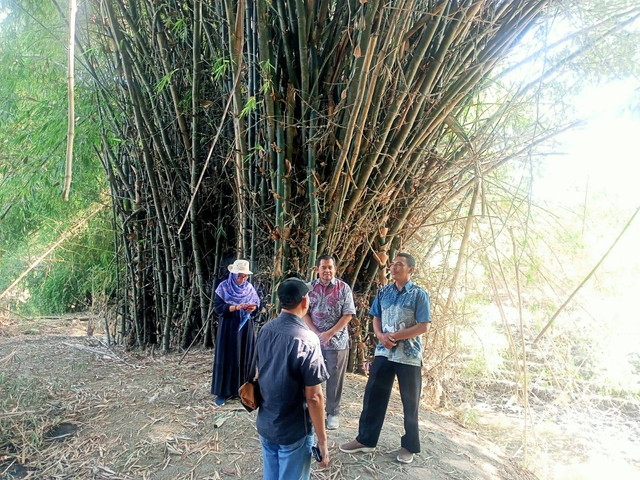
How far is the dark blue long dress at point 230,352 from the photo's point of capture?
282 centimetres

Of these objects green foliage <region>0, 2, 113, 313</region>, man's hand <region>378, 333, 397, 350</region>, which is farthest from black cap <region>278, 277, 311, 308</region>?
green foliage <region>0, 2, 113, 313</region>

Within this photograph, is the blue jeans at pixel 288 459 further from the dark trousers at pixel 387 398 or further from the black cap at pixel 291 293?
the dark trousers at pixel 387 398

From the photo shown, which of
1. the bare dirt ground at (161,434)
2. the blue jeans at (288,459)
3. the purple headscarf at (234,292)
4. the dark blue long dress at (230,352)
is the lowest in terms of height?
the bare dirt ground at (161,434)

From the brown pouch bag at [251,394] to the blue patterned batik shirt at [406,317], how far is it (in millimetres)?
824

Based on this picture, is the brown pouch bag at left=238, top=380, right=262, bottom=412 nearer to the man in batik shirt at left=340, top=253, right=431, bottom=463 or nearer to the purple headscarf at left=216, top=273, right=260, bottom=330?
the man in batik shirt at left=340, top=253, right=431, bottom=463

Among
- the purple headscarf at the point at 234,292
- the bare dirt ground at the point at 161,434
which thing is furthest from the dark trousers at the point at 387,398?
the purple headscarf at the point at 234,292

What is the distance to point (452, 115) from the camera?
124 inches

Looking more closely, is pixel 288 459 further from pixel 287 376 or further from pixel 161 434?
pixel 161 434

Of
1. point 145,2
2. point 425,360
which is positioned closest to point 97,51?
point 145,2

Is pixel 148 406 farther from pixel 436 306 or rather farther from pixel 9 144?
pixel 9 144

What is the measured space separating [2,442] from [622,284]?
4990 mm

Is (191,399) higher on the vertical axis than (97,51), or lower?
lower

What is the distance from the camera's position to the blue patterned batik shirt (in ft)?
7.03

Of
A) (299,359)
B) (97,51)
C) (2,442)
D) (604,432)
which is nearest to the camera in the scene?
(299,359)
